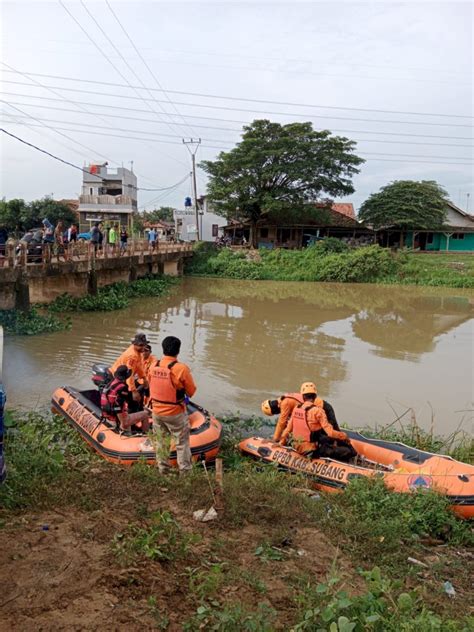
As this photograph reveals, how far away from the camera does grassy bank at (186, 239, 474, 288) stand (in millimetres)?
35281

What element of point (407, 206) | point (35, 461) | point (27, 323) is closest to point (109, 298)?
point (27, 323)

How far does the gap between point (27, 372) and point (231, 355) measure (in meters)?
5.21

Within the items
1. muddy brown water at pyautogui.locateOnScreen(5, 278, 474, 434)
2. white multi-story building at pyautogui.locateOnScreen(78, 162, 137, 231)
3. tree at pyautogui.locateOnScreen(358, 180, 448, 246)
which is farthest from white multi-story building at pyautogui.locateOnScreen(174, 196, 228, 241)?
muddy brown water at pyautogui.locateOnScreen(5, 278, 474, 434)

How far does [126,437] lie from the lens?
6824mm

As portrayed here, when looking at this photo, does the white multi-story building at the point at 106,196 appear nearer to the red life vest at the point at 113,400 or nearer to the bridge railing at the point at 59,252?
the bridge railing at the point at 59,252

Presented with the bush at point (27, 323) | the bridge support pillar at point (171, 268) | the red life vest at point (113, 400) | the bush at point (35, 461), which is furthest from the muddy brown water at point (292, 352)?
the bridge support pillar at point (171, 268)

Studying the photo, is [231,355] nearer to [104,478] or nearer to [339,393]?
[339,393]

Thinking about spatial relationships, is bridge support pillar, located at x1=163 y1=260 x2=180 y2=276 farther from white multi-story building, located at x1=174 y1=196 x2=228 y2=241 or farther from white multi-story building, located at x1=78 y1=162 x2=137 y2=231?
white multi-story building, located at x1=174 y1=196 x2=228 y2=241

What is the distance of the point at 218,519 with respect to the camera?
4.48 meters

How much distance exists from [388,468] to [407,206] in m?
36.6

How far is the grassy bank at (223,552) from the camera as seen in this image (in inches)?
120

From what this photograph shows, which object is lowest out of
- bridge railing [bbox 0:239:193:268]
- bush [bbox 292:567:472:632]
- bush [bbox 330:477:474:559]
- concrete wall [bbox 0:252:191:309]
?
bush [bbox 330:477:474:559]

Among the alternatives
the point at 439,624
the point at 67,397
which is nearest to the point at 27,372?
the point at 67,397

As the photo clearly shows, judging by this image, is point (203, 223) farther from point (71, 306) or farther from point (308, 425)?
point (308, 425)
